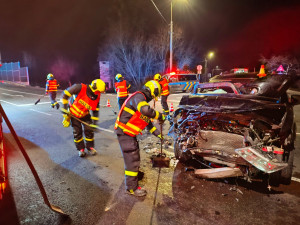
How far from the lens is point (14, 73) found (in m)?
31.2

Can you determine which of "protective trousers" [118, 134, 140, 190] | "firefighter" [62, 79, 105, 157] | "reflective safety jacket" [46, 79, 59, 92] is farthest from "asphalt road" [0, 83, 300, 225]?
"reflective safety jacket" [46, 79, 59, 92]

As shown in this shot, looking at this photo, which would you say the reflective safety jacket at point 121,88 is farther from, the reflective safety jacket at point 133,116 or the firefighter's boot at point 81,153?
the reflective safety jacket at point 133,116

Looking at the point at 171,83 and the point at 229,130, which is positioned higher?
the point at 171,83

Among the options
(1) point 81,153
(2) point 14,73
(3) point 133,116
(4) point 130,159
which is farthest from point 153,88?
(2) point 14,73

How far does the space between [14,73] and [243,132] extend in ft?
121

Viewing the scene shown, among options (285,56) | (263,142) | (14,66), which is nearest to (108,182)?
(263,142)

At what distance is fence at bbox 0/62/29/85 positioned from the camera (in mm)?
29172

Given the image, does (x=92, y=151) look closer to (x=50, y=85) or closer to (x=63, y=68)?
(x=50, y=85)

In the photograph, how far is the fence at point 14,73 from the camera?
29172 millimetres

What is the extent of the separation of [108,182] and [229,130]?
225cm

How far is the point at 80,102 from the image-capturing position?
4242mm

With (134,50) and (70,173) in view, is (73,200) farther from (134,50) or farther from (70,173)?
(134,50)

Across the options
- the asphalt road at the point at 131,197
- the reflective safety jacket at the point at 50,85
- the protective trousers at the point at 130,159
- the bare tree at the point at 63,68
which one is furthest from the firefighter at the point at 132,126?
the bare tree at the point at 63,68

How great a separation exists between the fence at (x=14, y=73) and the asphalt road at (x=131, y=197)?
97.8 feet
